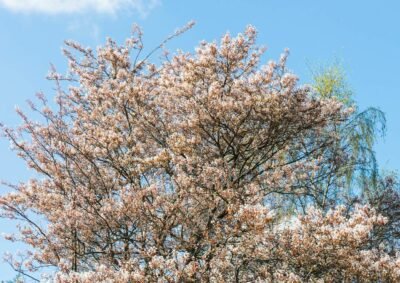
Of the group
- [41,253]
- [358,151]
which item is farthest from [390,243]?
[41,253]

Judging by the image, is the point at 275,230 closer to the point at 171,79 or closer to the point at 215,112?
the point at 215,112

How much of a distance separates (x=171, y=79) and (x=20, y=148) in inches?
150

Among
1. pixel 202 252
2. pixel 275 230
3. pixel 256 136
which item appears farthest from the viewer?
pixel 256 136

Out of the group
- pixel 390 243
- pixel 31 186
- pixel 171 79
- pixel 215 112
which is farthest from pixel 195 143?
pixel 390 243

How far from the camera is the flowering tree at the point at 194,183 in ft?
28.6

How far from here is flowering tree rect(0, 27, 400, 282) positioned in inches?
343

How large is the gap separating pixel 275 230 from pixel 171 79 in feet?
14.1

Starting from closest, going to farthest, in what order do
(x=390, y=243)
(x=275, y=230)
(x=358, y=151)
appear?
(x=275, y=230), (x=390, y=243), (x=358, y=151)

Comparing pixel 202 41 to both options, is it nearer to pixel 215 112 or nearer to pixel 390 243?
pixel 215 112

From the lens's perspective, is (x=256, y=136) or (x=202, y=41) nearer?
(x=256, y=136)

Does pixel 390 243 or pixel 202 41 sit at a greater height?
pixel 202 41

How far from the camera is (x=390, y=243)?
15.5 m

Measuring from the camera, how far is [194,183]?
10070 mm

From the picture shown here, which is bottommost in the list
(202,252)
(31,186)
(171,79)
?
(202,252)
